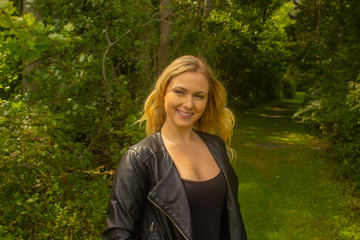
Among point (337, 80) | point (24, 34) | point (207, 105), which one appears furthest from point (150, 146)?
point (337, 80)

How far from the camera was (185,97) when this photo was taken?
2172 millimetres

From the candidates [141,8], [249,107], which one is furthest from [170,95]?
[249,107]

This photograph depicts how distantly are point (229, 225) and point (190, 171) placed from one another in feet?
1.50

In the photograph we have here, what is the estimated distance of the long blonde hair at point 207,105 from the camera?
220 centimetres

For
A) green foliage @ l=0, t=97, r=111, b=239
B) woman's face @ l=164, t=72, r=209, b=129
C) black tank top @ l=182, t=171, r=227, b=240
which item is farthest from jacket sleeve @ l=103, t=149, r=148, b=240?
green foliage @ l=0, t=97, r=111, b=239

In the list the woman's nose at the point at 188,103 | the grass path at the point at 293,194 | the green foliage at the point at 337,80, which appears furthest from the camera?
the green foliage at the point at 337,80

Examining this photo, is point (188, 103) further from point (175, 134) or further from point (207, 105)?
point (207, 105)

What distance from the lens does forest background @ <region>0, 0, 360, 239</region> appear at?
10.3ft

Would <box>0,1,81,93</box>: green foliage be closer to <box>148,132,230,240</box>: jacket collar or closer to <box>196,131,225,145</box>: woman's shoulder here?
<box>196,131,225,145</box>: woman's shoulder

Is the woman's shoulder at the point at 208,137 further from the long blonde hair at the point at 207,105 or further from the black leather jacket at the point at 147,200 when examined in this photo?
the black leather jacket at the point at 147,200

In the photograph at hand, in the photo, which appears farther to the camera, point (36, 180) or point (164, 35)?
point (164, 35)

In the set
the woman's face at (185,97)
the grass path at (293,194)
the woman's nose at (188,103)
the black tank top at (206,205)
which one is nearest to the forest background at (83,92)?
the grass path at (293,194)

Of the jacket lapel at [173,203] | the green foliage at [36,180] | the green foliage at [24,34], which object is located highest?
the green foliage at [24,34]

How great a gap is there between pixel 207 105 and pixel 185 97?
0.51m
